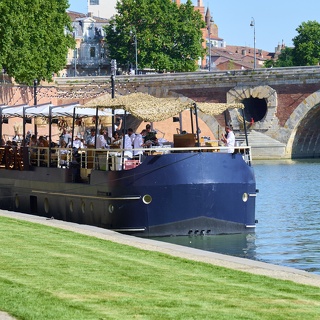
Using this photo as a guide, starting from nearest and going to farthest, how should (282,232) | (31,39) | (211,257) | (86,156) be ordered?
(211,257), (86,156), (282,232), (31,39)

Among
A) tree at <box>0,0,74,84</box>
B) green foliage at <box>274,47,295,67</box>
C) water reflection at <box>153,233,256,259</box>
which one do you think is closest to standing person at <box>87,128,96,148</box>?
water reflection at <box>153,233,256,259</box>

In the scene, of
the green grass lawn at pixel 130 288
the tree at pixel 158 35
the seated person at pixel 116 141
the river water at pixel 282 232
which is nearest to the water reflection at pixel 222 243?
the river water at pixel 282 232

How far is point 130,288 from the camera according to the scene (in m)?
13.0

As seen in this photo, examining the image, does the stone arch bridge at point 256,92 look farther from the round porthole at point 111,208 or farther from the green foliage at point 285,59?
the green foliage at point 285,59

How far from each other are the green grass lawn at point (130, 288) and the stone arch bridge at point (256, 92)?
175 feet

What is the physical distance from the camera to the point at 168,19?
98688 millimetres

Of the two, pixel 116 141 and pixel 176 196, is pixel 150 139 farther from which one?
pixel 176 196

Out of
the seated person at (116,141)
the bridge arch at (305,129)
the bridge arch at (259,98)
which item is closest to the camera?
the seated person at (116,141)

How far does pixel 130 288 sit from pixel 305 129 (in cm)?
6162

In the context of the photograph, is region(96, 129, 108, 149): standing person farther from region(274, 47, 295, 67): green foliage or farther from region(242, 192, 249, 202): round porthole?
region(274, 47, 295, 67): green foliage

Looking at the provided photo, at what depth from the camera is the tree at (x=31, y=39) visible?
6512cm

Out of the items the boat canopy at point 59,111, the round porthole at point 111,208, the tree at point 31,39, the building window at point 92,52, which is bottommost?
the round porthole at point 111,208

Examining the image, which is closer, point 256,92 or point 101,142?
point 101,142

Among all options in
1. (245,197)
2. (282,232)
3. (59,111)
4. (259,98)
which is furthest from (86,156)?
(259,98)
